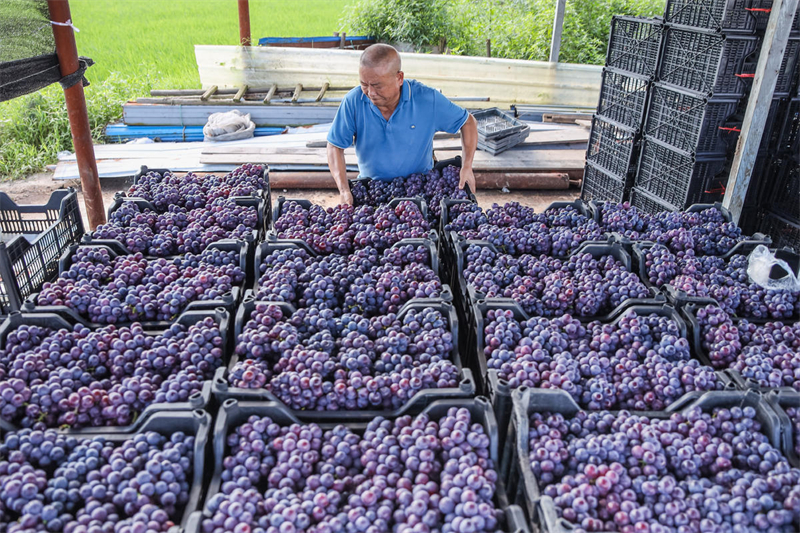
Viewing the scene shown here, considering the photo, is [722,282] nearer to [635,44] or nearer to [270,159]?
[635,44]

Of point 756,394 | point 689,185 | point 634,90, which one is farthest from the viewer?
point 634,90

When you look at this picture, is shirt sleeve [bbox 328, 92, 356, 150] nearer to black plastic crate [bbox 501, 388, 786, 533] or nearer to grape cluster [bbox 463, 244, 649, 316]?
grape cluster [bbox 463, 244, 649, 316]

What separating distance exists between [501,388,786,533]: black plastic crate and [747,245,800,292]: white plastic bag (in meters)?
0.93

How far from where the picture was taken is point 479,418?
171cm

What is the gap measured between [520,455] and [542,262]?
3.80 feet

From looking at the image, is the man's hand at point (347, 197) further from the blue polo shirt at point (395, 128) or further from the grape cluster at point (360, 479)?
the grape cluster at point (360, 479)

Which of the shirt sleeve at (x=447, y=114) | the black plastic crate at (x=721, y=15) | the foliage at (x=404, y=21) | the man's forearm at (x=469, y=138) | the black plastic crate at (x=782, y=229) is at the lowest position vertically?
the black plastic crate at (x=782, y=229)

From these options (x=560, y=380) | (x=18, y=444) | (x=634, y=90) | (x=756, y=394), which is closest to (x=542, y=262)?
(x=560, y=380)

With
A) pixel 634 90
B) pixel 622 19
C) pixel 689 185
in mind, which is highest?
pixel 622 19

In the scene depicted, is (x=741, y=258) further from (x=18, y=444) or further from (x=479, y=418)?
(x=18, y=444)

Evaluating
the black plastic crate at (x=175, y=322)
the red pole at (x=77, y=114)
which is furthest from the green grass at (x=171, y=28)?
the black plastic crate at (x=175, y=322)

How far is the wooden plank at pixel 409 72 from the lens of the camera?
8359mm

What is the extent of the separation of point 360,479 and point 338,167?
234cm

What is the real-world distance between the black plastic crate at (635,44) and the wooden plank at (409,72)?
11.3ft
